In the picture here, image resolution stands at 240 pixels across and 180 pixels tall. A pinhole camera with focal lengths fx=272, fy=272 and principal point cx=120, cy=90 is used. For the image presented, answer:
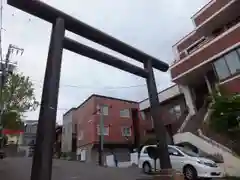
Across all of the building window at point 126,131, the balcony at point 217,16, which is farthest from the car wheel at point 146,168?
the building window at point 126,131

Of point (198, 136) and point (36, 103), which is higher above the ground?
point (36, 103)

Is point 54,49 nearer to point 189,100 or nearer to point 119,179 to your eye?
point 119,179

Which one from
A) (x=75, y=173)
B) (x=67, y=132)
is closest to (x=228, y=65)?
(x=75, y=173)

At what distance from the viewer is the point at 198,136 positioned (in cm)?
1912

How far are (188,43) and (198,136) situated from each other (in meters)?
11.6

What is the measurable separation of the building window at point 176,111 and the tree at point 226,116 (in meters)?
16.3

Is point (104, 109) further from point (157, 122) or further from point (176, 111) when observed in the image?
point (157, 122)

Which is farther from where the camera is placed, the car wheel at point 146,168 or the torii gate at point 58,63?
the car wheel at point 146,168

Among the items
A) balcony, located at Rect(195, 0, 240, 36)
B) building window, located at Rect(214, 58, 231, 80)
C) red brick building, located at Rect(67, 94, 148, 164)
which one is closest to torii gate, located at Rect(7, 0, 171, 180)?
building window, located at Rect(214, 58, 231, 80)

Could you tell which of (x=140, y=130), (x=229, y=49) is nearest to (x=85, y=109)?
(x=140, y=130)

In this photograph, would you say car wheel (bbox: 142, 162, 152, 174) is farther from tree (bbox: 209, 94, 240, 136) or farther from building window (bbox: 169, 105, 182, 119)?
building window (bbox: 169, 105, 182, 119)

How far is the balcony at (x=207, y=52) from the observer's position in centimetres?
1783

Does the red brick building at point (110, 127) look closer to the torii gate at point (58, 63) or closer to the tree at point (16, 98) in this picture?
the tree at point (16, 98)

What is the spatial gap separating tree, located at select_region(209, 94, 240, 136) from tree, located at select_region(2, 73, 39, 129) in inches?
816
